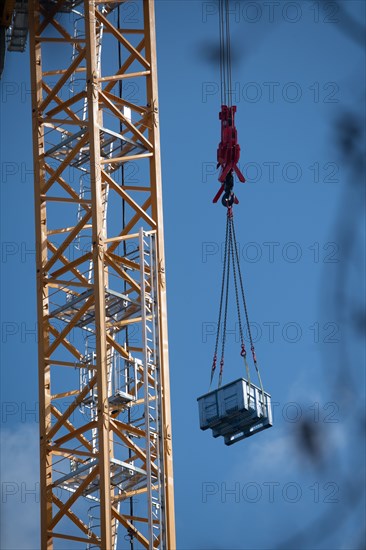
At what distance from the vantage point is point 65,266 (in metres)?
33.2

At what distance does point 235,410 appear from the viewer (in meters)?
26.1

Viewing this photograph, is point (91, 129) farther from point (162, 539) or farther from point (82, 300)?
point (162, 539)

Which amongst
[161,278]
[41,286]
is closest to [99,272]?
[161,278]

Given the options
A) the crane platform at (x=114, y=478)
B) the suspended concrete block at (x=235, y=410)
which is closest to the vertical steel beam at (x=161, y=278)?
the crane platform at (x=114, y=478)

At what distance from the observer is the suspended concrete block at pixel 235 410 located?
26.2 metres

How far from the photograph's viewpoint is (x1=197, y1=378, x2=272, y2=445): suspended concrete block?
86.0 feet

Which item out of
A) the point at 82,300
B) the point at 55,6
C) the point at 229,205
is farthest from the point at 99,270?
the point at 55,6

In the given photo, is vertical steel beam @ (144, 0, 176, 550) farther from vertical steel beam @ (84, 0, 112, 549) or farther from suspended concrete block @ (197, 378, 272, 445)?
suspended concrete block @ (197, 378, 272, 445)

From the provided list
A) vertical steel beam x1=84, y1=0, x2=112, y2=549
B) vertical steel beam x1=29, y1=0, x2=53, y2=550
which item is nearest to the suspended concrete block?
vertical steel beam x1=84, y1=0, x2=112, y2=549

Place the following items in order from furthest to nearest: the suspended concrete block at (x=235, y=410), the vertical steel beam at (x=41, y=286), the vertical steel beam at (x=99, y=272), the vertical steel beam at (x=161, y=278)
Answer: the vertical steel beam at (x=41, y=286)
the vertical steel beam at (x=161, y=278)
the vertical steel beam at (x=99, y=272)
the suspended concrete block at (x=235, y=410)

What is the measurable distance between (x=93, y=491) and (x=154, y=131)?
9.84 m

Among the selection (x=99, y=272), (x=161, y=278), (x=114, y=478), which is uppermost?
(x=161, y=278)

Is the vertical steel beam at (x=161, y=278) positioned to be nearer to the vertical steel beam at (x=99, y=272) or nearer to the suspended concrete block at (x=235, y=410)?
the vertical steel beam at (x=99, y=272)

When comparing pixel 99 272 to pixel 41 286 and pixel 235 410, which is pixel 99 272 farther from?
pixel 235 410
